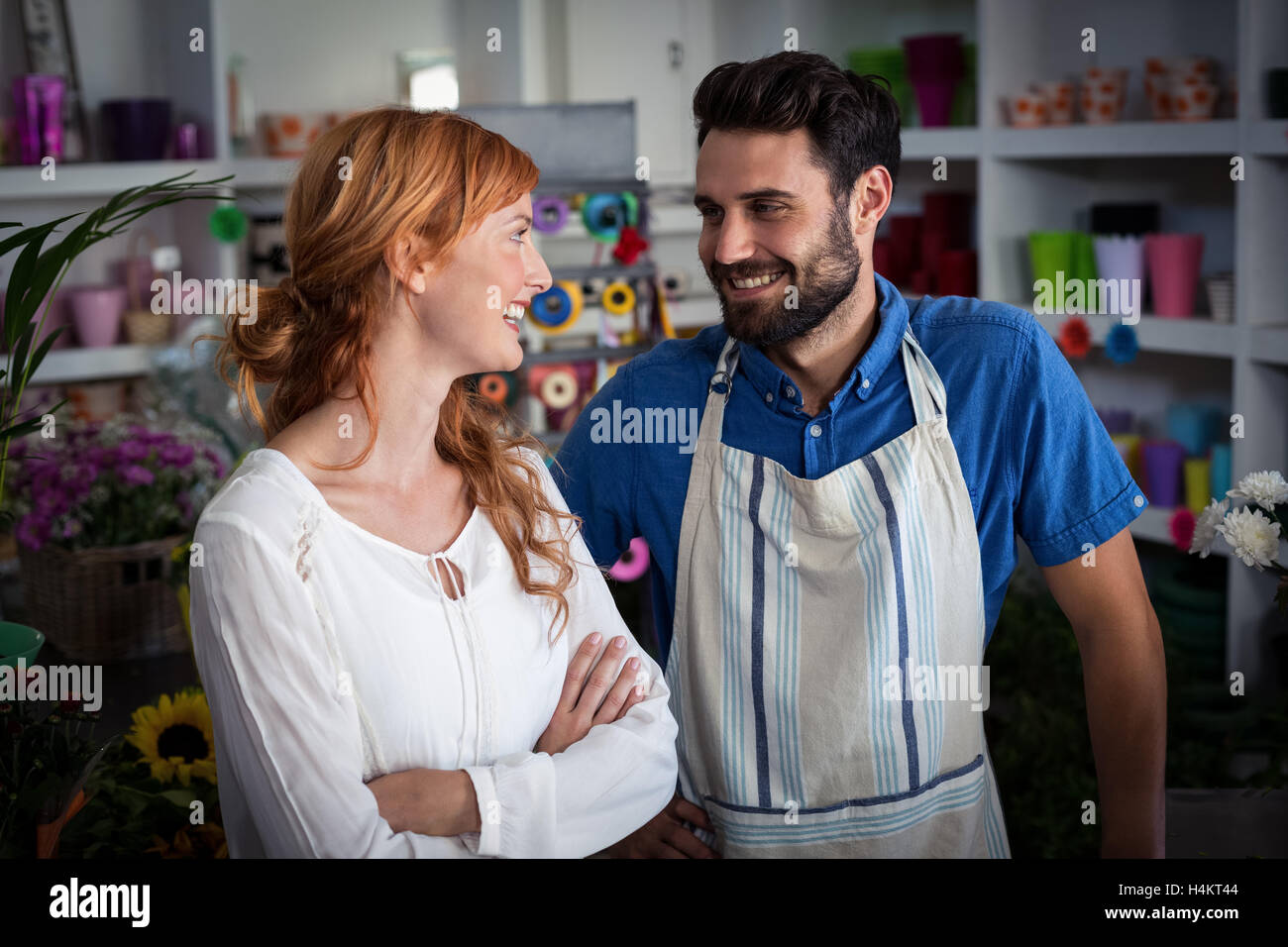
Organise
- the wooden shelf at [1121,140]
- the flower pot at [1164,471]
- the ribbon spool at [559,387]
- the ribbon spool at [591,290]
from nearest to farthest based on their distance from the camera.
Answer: the wooden shelf at [1121,140], the flower pot at [1164,471], the ribbon spool at [559,387], the ribbon spool at [591,290]

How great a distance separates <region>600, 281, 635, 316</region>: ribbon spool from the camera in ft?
10.1

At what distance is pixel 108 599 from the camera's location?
7.46 ft

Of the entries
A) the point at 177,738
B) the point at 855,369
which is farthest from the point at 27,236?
the point at 855,369

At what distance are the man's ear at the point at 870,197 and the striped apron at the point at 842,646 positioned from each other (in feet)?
0.57

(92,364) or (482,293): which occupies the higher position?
(482,293)

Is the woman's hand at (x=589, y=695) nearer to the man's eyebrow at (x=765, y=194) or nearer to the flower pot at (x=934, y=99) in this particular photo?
the man's eyebrow at (x=765, y=194)

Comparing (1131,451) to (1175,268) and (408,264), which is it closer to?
(1175,268)

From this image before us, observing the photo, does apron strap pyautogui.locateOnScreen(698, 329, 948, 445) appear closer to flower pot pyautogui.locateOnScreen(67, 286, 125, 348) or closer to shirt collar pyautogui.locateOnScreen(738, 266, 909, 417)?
shirt collar pyautogui.locateOnScreen(738, 266, 909, 417)

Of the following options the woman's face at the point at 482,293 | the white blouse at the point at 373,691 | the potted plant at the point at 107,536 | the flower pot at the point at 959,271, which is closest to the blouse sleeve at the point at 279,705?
the white blouse at the point at 373,691

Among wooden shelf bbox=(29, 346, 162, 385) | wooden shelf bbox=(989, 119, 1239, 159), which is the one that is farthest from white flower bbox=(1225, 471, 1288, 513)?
wooden shelf bbox=(29, 346, 162, 385)

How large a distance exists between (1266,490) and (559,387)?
6.07 ft

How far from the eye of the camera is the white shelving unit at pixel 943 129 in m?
2.53

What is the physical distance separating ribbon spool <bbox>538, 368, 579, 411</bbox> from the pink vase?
1303 mm
